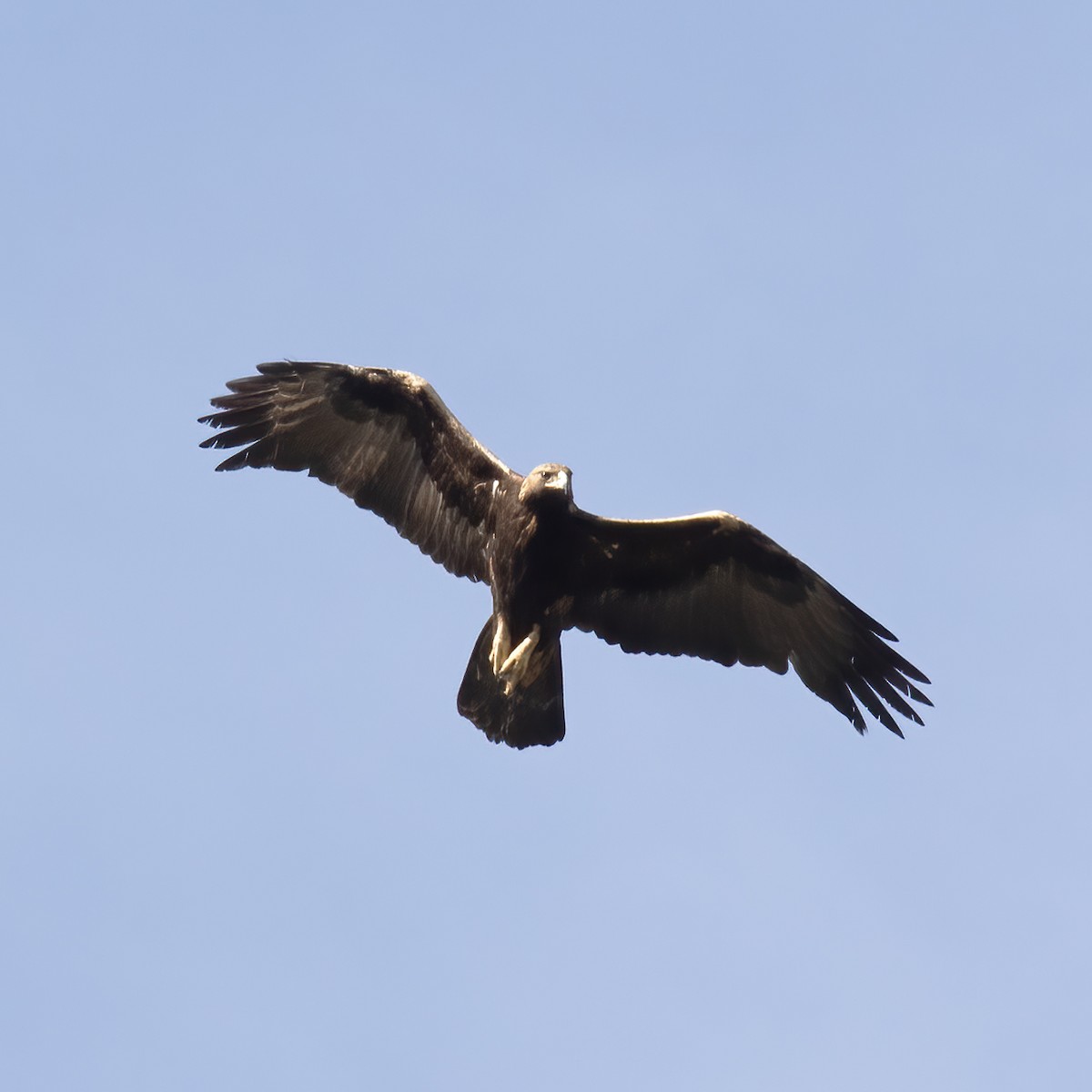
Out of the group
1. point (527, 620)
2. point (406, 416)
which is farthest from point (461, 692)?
point (406, 416)

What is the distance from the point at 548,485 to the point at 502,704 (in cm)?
139

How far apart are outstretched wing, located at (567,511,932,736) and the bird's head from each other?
2.41 ft

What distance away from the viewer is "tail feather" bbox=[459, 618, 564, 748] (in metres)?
9.03

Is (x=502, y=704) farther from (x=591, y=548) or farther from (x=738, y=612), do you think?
(x=738, y=612)

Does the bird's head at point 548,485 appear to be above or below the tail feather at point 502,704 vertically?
above

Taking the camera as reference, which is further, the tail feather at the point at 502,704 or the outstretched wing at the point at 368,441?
the outstretched wing at the point at 368,441

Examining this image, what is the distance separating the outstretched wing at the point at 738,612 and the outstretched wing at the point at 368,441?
2.88 ft

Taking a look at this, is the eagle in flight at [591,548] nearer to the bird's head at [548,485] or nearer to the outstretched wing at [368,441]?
the outstretched wing at [368,441]

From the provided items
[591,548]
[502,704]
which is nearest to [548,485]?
[591,548]

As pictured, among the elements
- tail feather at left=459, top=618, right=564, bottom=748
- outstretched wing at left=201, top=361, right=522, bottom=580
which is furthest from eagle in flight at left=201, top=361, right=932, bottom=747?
tail feather at left=459, top=618, right=564, bottom=748

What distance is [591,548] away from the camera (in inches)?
367

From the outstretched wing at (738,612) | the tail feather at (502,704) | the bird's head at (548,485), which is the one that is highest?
the outstretched wing at (738,612)

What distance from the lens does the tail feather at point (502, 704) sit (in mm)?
9031

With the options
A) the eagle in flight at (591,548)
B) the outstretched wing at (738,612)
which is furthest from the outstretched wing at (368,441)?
the outstretched wing at (738,612)
